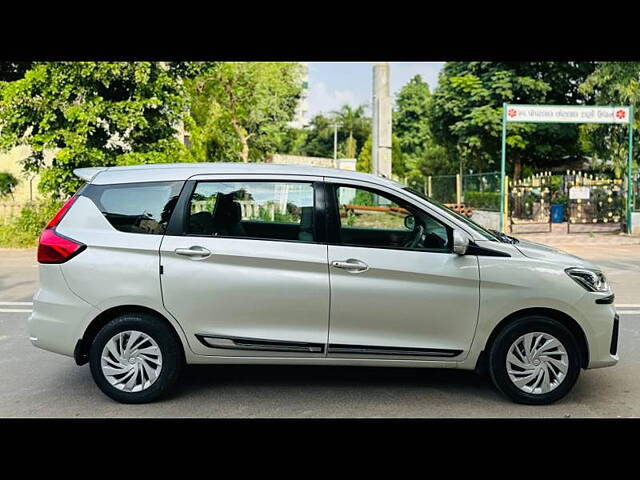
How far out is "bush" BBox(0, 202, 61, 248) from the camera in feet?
56.9

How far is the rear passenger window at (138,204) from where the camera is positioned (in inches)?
211

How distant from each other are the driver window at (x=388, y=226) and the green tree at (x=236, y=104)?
16.7m

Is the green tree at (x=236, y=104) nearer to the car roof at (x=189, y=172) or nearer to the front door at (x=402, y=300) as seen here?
the car roof at (x=189, y=172)

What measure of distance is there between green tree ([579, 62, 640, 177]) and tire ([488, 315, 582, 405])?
19912 millimetres

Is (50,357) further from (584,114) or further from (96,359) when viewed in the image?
(584,114)

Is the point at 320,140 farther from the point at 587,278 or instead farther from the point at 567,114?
the point at 587,278

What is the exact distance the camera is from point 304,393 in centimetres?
561

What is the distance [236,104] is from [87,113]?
487 inches

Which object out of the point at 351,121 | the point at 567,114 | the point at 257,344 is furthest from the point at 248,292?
the point at 351,121

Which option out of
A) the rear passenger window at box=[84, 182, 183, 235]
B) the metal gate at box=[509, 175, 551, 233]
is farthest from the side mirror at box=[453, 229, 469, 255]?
the metal gate at box=[509, 175, 551, 233]

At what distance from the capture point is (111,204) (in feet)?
17.8

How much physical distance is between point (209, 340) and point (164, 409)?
60 centimetres

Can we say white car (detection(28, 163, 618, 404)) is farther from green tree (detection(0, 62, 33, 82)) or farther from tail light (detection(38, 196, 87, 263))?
green tree (detection(0, 62, 33, 82))

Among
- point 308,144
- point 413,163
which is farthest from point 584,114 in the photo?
point 308,144
